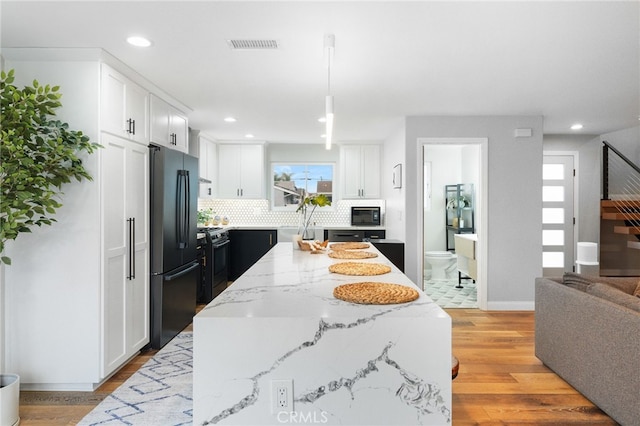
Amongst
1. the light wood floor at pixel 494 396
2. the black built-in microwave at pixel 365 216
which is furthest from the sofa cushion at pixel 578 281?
the black built-in microwave at pixel 365 216

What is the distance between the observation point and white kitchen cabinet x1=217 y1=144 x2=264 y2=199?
265 inches

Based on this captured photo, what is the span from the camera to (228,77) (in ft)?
11.2

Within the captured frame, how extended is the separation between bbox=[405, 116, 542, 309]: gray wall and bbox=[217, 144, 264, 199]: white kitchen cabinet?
2779 mm

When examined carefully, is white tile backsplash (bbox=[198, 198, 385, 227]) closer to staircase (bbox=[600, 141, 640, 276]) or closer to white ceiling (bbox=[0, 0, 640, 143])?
white ceiling (bbox=[0, 0, 640, 143])

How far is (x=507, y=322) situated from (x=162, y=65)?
4161 millimetres

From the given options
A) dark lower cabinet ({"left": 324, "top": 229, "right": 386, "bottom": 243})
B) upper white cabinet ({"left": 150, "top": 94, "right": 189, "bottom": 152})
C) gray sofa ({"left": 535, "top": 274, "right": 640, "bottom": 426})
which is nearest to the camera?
gray sofa ({"left": 535, "top": 274, "right": 640, "bottom": 426})

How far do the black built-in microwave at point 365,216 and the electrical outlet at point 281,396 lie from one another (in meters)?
5.18

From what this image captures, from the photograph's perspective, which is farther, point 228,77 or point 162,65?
point 228,77

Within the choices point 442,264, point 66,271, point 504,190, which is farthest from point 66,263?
point 442,264

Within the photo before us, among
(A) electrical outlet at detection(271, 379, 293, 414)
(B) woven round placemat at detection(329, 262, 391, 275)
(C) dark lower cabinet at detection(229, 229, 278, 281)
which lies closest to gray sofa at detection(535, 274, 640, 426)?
(B) woven round placemat at detection(329, 262, 391, 275)

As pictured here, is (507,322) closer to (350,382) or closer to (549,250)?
(549,250)

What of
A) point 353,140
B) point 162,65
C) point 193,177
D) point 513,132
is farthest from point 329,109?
point 353,140

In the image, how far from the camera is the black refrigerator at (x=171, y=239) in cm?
359

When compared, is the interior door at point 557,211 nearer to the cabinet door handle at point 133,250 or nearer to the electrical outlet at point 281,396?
the cabinet door handle at point 133,250
